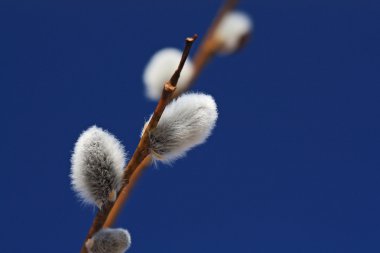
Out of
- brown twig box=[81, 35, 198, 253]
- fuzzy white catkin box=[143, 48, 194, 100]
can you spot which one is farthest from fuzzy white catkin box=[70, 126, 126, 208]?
fuzzy white catkin box=[143, 48, 194, 100]

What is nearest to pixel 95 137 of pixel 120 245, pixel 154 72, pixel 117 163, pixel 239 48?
pixel 117 163

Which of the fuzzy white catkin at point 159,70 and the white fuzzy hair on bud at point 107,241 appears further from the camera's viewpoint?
the fuzzy white catkin at point 159,70

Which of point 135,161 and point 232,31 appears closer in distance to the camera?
point 135,161

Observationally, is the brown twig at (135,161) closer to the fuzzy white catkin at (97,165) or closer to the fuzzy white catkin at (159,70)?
the fuzzy white catkin at (97,165)

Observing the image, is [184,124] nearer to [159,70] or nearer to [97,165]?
[97,165]

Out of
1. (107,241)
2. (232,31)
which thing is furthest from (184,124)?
(232,31)

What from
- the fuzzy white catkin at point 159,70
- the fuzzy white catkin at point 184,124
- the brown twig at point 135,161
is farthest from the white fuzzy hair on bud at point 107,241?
the fuzzy white catkin at point 159,70

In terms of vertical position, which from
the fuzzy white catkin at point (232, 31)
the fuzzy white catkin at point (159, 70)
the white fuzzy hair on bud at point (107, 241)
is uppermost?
the fuzzy white catkin at point (232, 31)

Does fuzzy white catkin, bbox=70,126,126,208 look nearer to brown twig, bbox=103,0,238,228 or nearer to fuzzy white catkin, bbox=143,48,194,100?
brown twig, bbox=103,0,238,228
